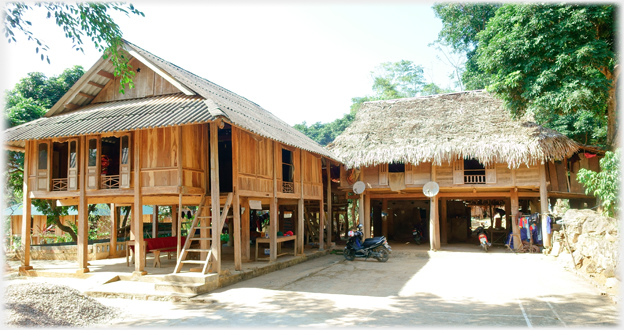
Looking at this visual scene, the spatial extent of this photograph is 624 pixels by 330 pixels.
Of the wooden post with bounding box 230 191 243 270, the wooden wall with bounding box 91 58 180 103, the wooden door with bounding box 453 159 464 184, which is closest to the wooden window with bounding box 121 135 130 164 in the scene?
the wooden wall with bounding box 91 58 180 103

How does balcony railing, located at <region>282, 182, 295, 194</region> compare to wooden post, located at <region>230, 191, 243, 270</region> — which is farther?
balcony railing, located at <region>282, 182, 295, 194</region>

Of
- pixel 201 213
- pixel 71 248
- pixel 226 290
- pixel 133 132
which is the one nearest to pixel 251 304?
pixel 226 290

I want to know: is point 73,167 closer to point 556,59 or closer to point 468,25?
point 556,59

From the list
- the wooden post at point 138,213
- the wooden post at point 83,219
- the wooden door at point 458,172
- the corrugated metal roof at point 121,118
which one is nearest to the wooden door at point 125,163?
the wooden post at point 138,213

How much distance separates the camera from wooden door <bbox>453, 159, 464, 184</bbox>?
15.7 meters

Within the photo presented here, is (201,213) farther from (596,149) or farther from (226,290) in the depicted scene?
(596,149)

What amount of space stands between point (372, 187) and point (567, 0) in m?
9.45

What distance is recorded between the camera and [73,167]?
1045 cm

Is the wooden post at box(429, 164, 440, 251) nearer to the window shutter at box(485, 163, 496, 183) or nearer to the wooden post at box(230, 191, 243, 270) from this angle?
the window shutter at box(485, 163, 496, 183)

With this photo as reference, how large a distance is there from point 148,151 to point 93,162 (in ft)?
5.71

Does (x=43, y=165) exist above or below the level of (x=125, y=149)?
below

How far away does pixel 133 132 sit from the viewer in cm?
986

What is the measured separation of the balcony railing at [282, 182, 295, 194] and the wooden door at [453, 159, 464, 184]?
6.78 metres

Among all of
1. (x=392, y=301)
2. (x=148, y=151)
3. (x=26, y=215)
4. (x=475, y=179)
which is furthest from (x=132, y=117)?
(x=475, y=179)
